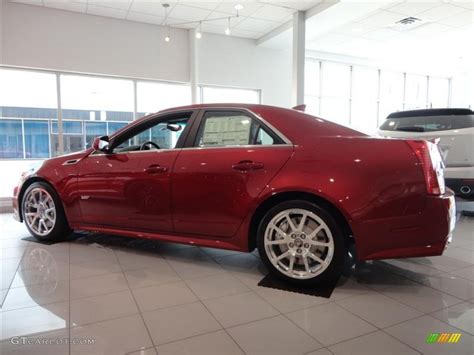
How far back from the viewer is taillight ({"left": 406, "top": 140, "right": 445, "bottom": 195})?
1857 millimetres

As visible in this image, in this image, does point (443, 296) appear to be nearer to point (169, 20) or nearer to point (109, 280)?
point (109, 280)

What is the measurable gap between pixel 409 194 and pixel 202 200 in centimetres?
127

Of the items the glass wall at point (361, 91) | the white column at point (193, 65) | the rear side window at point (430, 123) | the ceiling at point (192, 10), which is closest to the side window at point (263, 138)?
the rear side window at point (430, 123)

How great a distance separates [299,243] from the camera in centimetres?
207

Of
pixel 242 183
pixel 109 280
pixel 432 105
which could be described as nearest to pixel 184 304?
pixel 109 280

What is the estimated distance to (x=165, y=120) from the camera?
2670 millimetres

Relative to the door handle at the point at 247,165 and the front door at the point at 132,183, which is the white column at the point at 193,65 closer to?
the front door at the point at 132,183

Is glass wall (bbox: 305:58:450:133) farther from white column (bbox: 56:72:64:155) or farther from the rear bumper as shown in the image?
the rear bumper

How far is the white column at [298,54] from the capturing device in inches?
231

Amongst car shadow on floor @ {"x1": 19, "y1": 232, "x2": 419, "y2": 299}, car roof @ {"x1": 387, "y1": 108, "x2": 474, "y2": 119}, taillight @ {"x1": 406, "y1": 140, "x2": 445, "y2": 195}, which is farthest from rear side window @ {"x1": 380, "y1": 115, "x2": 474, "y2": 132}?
taillight @ {"x1": 406, "y1": 140, "x2": 445, "y2": 195}

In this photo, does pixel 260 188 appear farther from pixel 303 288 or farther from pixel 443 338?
pixel 443 338

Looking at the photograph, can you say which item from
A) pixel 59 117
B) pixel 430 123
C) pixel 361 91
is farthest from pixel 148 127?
pixel 361 91

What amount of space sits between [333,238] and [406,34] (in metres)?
6.69

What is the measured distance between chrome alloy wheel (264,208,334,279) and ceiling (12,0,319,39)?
4401 millimetres
